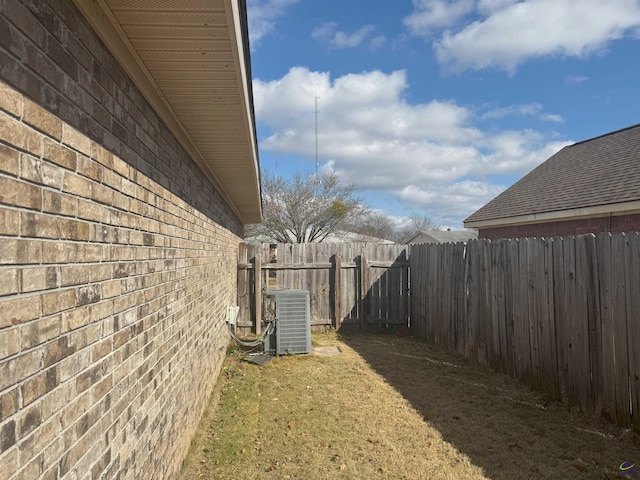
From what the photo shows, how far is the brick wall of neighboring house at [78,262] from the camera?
1.17m

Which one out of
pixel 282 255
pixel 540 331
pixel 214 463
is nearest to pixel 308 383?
pixel 214 463

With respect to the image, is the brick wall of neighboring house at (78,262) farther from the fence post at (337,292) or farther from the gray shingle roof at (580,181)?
the gray shingle roof at (580,181)

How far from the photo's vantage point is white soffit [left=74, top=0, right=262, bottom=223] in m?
1.72

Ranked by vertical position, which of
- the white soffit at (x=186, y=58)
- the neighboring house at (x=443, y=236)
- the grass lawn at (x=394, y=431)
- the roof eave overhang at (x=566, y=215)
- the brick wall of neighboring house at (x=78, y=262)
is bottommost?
the grass lawn at (x=394, y=431)

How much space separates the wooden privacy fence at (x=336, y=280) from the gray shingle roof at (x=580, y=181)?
392cm

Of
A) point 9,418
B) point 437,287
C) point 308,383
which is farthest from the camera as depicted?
point 437,287

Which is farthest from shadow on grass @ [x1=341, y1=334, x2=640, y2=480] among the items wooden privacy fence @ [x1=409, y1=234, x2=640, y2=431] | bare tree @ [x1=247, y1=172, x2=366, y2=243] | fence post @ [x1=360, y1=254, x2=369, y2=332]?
bare tree @ [x1=247, y1=172, x2=366, y2=243]

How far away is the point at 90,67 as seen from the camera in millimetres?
1729

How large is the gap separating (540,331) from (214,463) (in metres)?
3.94

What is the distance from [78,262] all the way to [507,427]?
168 inches

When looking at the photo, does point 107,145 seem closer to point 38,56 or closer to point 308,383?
point 38,56

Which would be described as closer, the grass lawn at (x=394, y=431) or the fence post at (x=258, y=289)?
the grass lawn at (x=394, y=431)

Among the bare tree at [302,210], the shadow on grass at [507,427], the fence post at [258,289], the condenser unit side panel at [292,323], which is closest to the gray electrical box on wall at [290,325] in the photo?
the condenser unit side panel at [292,323]

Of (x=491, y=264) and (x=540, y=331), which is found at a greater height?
(x=491, y=264)
